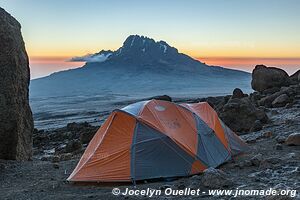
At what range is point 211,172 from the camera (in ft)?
26.8

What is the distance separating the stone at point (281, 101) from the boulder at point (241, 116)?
15.3 feet

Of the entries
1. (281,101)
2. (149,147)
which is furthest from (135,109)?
(281,101)

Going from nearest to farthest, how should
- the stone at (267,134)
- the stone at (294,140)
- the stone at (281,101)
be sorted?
the stone at (294,140) < the stone at (267,134) < the stone at (281,101)

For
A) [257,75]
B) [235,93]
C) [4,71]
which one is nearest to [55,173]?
[4,71]

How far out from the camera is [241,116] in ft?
54.0

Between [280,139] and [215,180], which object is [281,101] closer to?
[280,139]

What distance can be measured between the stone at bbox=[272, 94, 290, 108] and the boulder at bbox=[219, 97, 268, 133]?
4.66 metres

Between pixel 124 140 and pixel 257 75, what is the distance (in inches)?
958

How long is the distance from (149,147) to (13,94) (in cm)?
528

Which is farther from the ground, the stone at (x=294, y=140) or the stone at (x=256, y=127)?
the stone at (x=294, y=140)

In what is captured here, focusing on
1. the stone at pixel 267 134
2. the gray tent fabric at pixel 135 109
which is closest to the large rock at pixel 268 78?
the stone at pixel 267 134

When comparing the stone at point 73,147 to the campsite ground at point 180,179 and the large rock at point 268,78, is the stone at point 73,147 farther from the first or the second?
the large rock at point 268,78

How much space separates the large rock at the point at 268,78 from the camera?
30606mm

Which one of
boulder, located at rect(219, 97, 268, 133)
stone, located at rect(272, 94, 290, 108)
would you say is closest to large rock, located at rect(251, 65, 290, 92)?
stone, located at rect(272, 94, 290, 108)
